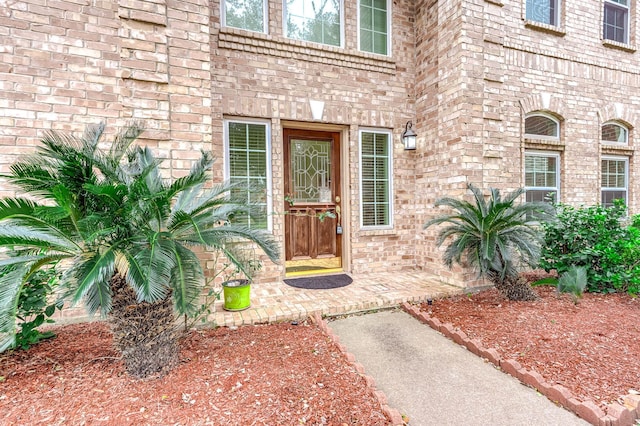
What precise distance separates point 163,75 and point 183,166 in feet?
2.73

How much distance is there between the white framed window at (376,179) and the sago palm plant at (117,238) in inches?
115

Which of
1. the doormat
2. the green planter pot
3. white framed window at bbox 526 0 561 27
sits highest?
white framed window at bbox 526 0 561 27

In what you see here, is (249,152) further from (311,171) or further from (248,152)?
(311,171)

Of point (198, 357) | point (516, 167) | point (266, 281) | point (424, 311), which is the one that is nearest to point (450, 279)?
point (424, 311)

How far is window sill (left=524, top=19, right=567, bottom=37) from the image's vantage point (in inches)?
189

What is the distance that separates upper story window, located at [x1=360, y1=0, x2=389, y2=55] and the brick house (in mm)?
19

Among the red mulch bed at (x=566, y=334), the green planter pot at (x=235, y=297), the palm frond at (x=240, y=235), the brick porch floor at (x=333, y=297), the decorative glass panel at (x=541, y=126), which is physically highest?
the decorative glass panel at (x=541, y=126)

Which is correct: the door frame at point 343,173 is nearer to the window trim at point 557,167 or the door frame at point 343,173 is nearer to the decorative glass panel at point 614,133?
the window trim at point 557,167

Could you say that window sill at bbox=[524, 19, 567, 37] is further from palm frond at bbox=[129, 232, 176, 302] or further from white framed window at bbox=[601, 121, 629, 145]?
palm frond at bbox=[129, 232, 176, 302]

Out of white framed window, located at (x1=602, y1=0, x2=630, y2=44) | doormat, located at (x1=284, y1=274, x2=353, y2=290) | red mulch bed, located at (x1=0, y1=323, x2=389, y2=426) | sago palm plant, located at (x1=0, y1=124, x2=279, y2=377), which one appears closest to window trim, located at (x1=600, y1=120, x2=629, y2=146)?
white framed window, located at (x1=602, y1=0, x2=630, y2=44)

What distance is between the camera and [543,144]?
16.6ft

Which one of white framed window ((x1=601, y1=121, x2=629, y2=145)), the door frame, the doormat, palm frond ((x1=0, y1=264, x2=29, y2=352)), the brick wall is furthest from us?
white framed window ((x1=601, y1=121, x2=629, y2=145))

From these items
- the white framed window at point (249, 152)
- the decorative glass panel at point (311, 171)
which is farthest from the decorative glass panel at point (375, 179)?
the white framed window at point (249, 152)

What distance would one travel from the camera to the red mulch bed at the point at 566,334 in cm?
217
